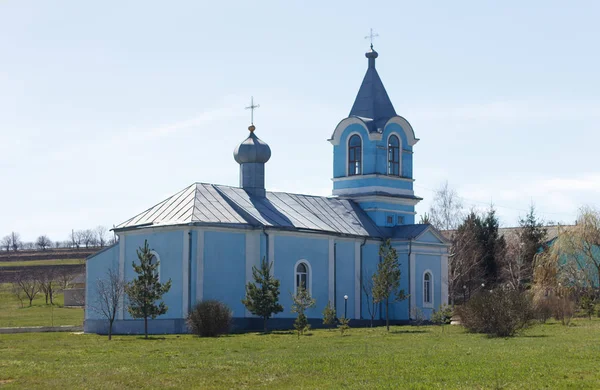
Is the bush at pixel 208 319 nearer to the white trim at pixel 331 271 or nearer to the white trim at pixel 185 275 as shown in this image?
the white trim at pixel 185 275

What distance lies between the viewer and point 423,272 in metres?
42.2

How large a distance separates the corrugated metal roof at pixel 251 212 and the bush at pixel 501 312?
34.9 feet

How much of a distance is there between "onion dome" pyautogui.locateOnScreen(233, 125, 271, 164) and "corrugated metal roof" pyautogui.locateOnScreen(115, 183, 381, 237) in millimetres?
1427

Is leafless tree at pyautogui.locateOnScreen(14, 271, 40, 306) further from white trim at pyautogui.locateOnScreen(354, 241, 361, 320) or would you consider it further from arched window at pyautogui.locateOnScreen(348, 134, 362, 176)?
white trim at pyautogui.locateOnScreen(354, 241, 361, 320)

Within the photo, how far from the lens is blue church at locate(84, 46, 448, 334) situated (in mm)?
33531

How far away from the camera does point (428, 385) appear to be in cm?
1484

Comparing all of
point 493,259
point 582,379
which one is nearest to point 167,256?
point 582,379

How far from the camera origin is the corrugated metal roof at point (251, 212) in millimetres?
34344

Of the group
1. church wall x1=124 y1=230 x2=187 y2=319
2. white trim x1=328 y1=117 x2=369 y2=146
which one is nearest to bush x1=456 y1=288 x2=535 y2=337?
church wall x1=124 y1=230 x2=187 y2=319

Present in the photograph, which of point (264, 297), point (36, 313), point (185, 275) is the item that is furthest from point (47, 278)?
point (264, 297)

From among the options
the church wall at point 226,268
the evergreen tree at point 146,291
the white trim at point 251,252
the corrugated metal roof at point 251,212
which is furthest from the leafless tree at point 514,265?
the evergreen tree at point 146,291

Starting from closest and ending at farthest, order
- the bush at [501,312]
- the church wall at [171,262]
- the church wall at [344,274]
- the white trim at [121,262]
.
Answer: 1. the bush at [501,312]
2. the church wall at [171,262]
3. the white trim at [121,262]
4. the church wall at [344,274]

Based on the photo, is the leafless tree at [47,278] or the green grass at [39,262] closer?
the leafless tree at [47,278]

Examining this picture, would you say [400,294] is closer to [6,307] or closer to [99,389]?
[99,389]
